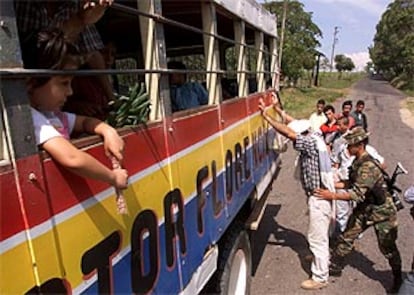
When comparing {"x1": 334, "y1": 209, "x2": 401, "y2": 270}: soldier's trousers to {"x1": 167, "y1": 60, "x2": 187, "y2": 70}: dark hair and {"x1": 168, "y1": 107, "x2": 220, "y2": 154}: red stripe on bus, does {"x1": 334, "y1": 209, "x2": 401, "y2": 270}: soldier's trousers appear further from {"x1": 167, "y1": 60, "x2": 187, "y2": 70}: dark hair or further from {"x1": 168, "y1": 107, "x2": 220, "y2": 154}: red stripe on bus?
{"x1": 167, "y1": 60, "x2": 187, "y2": 70}: dark hair

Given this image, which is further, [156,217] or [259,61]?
[259,61]

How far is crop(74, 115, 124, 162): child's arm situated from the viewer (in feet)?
5.34

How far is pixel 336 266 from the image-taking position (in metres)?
5.14

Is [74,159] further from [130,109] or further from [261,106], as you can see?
[261,106]

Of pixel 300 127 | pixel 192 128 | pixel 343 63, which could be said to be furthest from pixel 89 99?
pixel 343 63

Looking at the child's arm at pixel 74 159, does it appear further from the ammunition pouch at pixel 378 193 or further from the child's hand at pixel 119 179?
the ammunition pouch at pixel 378 193

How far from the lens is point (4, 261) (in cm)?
117

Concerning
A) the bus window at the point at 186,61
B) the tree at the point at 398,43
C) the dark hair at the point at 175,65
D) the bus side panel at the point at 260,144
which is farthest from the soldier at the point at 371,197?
the tree at the point at 398,43

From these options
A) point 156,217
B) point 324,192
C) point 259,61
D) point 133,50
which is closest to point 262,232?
point 324,192

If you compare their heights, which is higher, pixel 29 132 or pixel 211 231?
pixel 29 132

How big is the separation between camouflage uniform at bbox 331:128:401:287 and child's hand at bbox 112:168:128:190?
343 centimetres

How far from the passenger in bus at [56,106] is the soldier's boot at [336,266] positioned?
3992 mm

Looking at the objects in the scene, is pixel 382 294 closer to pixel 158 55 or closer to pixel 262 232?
pixel 262 232

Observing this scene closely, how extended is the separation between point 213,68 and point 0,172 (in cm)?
227
